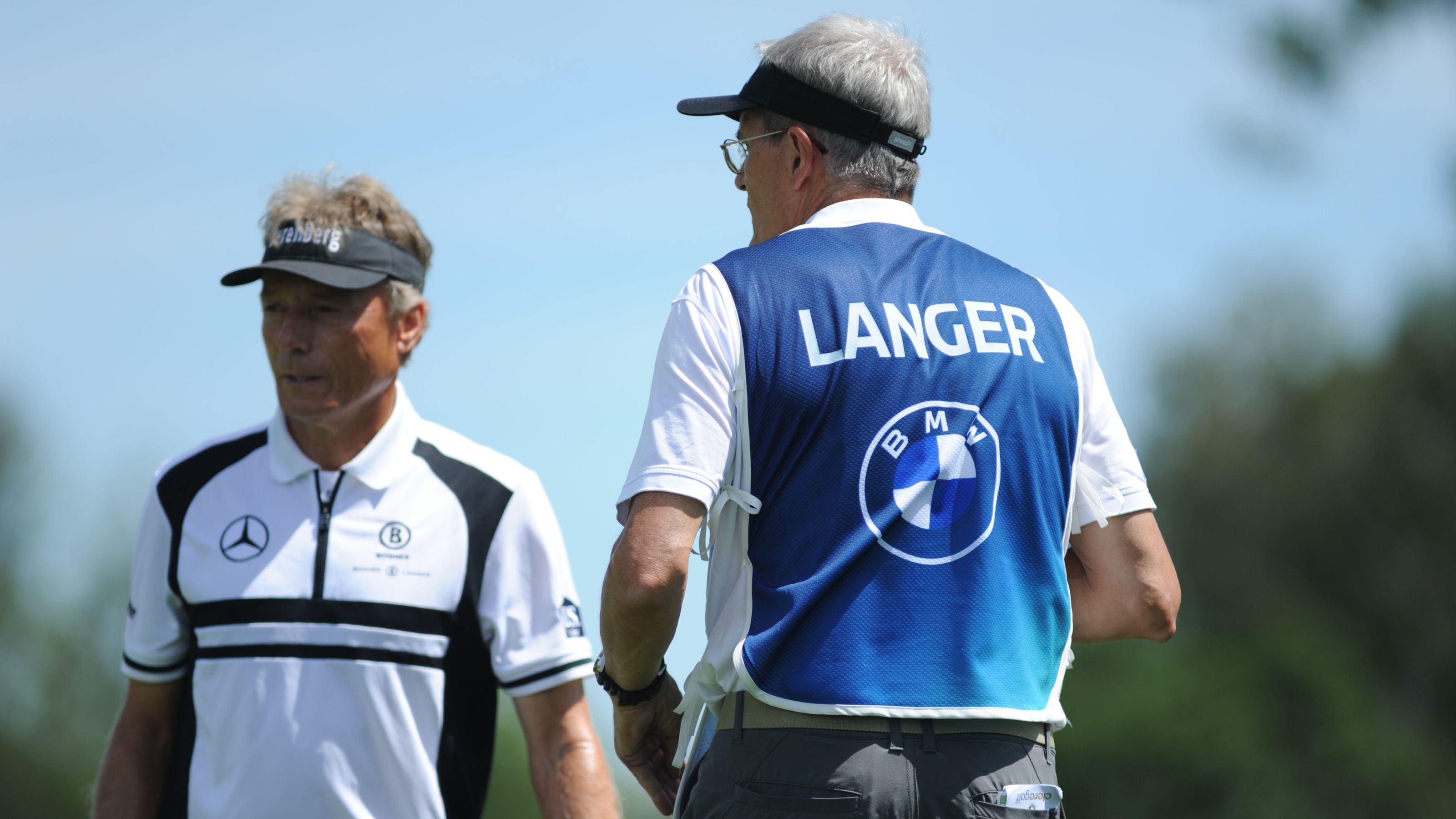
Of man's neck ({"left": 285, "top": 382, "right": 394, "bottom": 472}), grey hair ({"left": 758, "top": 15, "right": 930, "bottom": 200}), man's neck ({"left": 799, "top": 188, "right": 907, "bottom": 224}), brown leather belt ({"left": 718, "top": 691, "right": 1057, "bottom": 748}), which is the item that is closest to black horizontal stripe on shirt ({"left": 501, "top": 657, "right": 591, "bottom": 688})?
man's neck ({"left": 285, "top": 382, "right": 394, "bottom": 472})

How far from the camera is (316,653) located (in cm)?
388

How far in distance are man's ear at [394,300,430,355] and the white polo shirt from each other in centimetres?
25

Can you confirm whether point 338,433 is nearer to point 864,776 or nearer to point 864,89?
point 864,89

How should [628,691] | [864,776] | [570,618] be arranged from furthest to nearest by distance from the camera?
[570,618], [628,691], [864,776]

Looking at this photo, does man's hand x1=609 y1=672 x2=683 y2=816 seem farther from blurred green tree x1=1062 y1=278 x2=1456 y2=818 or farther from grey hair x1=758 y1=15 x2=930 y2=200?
blurred green tree x1=1062 y1=278 x2=1456 y2=818

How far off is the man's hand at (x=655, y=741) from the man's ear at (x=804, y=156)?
1.08 meters

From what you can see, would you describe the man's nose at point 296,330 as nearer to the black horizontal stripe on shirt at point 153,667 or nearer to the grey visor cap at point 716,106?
the black horizontal stripe on shirt at point 153,667

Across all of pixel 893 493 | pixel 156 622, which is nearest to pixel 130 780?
pixel 156 622

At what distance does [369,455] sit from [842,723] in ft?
6.36

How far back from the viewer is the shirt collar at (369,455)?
163 inches

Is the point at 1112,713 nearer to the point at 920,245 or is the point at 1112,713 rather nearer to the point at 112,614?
the point at 112,614

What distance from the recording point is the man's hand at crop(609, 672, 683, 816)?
304cm

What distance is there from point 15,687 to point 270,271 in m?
39.6

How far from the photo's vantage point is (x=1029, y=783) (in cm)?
277
